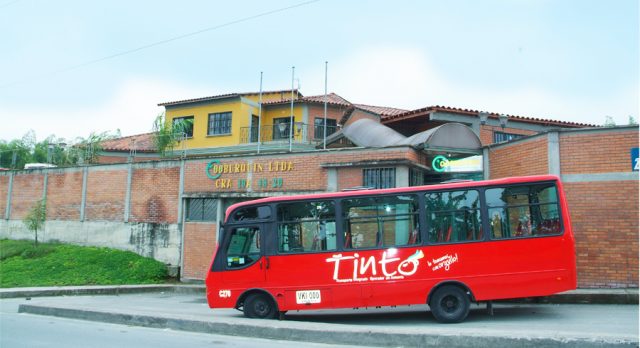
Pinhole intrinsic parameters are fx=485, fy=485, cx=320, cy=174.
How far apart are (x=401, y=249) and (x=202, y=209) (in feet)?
33.8

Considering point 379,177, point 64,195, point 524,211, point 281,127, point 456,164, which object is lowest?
point 524,211

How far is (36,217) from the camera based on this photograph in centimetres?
2155

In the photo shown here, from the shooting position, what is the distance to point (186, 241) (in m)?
18.3

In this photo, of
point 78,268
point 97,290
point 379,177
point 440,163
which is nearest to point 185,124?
point 78,268

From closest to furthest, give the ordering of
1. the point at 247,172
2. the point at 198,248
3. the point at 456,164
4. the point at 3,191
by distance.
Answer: the point at 456,164 < the point at 247,172 < the point at 198,248 < the point at 3,191

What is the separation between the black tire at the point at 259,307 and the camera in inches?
415

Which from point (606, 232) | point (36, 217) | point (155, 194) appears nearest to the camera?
point (606, 232)

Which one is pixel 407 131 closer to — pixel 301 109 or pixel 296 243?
pixel 301 109

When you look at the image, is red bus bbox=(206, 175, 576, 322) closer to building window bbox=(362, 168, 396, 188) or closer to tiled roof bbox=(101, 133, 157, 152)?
building window bbox=(362, 168, 396, 188)

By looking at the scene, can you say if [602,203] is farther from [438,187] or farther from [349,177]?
[349,177]

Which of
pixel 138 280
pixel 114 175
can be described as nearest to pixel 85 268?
pixel 138 280

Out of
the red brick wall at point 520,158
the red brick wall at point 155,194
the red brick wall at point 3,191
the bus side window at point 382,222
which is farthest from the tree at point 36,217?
the red brick wall at point 520,158

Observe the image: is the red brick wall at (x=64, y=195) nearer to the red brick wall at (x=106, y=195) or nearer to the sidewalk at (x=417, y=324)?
the red brick wall at (x=106, y=195)

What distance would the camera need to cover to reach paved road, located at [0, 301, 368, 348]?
26.7 ft
